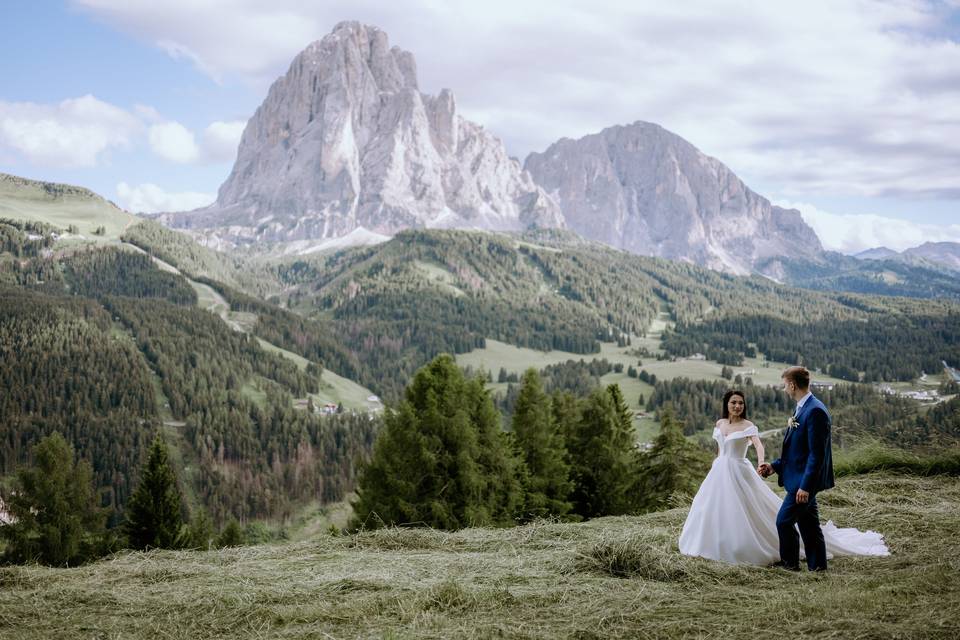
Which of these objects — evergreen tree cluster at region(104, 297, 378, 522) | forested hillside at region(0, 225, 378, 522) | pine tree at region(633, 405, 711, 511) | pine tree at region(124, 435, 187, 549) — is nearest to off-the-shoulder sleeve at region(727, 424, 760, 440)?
Result: pine tree at region(633, 405, 711, 511)

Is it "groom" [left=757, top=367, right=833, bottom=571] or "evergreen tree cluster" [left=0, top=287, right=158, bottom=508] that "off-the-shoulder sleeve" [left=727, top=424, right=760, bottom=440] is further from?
"evergreen tree cluster" [left=0, top=287, right=158, bottom=508]

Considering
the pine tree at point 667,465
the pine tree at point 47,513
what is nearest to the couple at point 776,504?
the pine tree at point 667,465

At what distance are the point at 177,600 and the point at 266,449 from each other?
123788mm

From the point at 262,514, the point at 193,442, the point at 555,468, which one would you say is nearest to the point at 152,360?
the point at 193,442

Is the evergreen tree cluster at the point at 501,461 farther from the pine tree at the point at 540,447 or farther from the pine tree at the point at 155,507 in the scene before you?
the pine tree at the point at 155,507

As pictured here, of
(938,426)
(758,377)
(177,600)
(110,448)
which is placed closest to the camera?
(177,600)

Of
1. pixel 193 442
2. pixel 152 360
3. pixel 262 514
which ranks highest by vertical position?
pixel 152 360

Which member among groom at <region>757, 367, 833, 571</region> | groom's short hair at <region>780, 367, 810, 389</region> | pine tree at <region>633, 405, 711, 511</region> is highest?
groom's short hair at <region>780, 367, 810, 389</region>

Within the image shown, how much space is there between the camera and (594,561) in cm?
940

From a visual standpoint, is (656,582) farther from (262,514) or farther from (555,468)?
(262,514)

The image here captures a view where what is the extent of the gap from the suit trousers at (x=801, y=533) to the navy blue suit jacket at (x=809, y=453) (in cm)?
24

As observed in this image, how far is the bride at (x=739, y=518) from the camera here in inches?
389

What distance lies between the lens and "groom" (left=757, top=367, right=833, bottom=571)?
9359mm

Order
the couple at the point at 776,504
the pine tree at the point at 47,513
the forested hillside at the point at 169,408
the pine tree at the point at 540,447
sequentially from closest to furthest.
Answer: the couple at the point at 776,504 < the pine tree at the point at 540,447 < the pine tree at the point at 47,513 < the forested hillside at the point at 169,408
